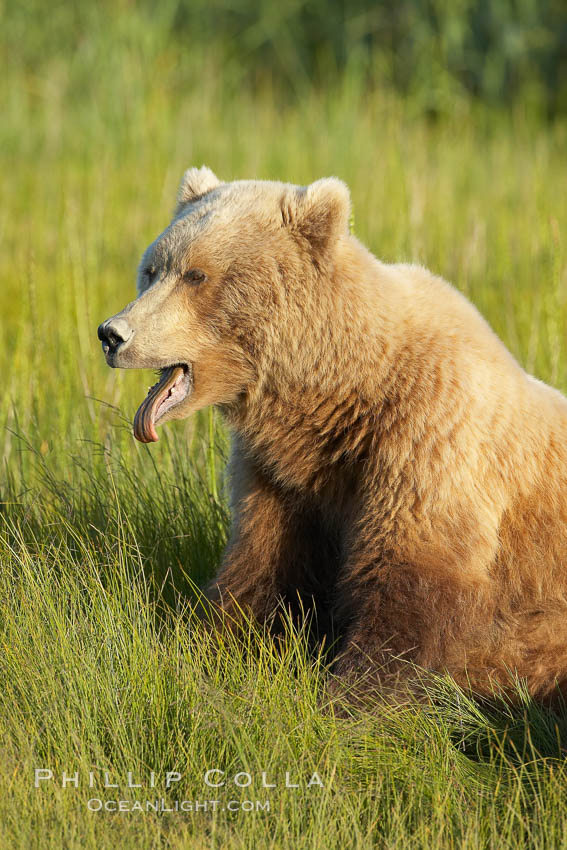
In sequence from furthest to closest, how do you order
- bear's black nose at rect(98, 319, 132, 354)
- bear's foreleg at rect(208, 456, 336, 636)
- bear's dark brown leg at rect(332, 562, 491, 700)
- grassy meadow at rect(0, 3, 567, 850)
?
bear's foreleg at rect(208, 456, 336, 636)
bear's black nose at rect(98, 319, 132, 354)
bear's dark brown leg at rect(332, 562, 491, 700)
grassy meadow at rect(0, 3, 567, 850)

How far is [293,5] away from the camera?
13.7m

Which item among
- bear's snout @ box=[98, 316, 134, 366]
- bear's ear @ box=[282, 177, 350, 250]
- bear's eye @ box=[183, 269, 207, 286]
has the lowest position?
bear's snout @ box=[98, 316, 134, 366]

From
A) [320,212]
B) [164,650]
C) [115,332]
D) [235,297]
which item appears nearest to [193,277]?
[235,297]

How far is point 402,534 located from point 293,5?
11896mm

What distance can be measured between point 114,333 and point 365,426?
2.66ft

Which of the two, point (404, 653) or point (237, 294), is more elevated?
point (237, 294)

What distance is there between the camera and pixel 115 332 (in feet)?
10.7

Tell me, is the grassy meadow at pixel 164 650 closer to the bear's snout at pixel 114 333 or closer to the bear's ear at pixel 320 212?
the bear's snout at pixel 114 333

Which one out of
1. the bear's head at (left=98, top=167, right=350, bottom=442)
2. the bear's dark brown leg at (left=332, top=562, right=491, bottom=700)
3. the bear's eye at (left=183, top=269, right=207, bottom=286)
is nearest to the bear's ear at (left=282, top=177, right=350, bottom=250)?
the bear's head at (left=98, top=167, right=350, bottom=442)

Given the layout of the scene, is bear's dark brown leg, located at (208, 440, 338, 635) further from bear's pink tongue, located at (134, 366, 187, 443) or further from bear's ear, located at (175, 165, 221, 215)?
bear's ear, located at (175, 165, 221, 215)

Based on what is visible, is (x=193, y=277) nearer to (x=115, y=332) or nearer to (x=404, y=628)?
(x=115, y=332)

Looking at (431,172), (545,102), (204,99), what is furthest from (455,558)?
(545,102)

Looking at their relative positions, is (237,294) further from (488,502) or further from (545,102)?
(545,102)

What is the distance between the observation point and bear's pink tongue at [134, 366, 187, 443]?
3.32 meters
